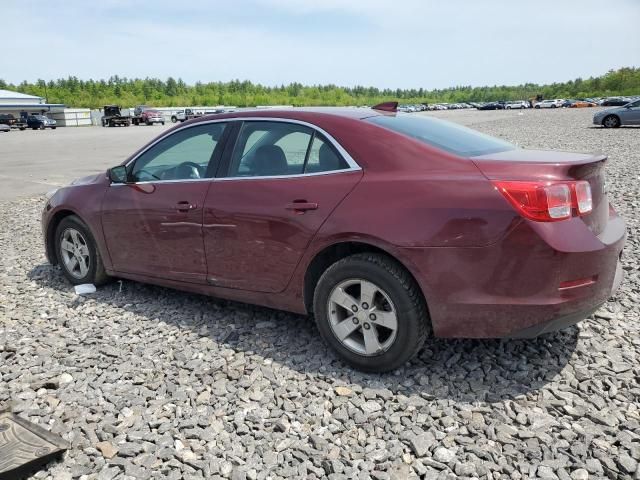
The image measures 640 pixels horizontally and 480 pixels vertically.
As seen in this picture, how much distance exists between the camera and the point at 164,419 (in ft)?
10.1

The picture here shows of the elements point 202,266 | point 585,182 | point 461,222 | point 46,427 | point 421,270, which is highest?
point 585,182

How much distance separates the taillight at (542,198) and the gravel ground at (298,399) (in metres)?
1.04

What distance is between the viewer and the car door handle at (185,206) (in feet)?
13.6

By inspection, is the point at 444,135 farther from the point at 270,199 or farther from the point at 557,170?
the point at 270,199

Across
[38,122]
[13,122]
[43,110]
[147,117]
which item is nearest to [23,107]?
[43,110]

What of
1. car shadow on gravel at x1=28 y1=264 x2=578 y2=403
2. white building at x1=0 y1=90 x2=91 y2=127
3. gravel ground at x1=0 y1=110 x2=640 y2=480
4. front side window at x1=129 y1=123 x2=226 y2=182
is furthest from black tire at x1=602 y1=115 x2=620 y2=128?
white building at x1=0 y1=90 x2=91 y2=127

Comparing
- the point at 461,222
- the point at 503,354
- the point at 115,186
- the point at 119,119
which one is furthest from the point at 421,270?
the point at 119,119

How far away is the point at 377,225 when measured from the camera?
10.6ft

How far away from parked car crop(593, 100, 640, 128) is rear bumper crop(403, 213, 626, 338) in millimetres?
24439

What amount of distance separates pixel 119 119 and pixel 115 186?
5715 centimetres

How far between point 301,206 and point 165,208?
4.39 feet

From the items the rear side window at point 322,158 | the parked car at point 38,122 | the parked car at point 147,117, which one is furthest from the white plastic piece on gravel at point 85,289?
the parked car at point 147,117

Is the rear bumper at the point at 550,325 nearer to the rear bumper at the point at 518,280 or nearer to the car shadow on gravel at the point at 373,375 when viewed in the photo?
the rear bumper at the point at 518,280

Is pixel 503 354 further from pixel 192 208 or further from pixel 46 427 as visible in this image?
pixel 46 427
